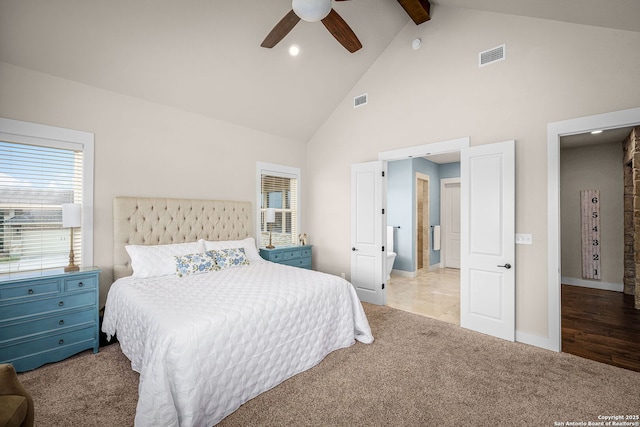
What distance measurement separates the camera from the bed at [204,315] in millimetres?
1752

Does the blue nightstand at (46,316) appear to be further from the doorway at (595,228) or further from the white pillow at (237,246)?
the doorway at (595,228)

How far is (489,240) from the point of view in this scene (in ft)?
10.9

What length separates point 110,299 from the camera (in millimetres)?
2914

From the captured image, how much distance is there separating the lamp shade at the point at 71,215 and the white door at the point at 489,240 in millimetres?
4164

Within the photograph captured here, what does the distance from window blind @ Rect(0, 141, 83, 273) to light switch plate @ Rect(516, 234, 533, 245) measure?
4779mm

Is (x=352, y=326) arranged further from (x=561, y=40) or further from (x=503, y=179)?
(x=561, y=40)

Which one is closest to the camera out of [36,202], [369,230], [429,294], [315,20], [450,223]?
[315,20]

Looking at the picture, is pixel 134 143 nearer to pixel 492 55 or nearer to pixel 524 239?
pixel 492 55

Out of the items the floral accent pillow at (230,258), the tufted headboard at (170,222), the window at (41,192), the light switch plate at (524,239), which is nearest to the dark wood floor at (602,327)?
the light switch plate at (524,239)

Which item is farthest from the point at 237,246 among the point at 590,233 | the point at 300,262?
the point at 590,233

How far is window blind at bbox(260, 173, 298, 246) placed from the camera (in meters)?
4.95

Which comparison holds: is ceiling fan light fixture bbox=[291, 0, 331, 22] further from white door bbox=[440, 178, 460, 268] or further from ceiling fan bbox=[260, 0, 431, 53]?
white door bbox=[440, 178, 460, 268]

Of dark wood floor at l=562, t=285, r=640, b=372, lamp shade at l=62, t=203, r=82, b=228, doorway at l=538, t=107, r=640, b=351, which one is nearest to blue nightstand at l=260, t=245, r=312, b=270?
lamp shade at l=62, t=203, r=82, b=228

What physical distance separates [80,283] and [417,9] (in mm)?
4882
